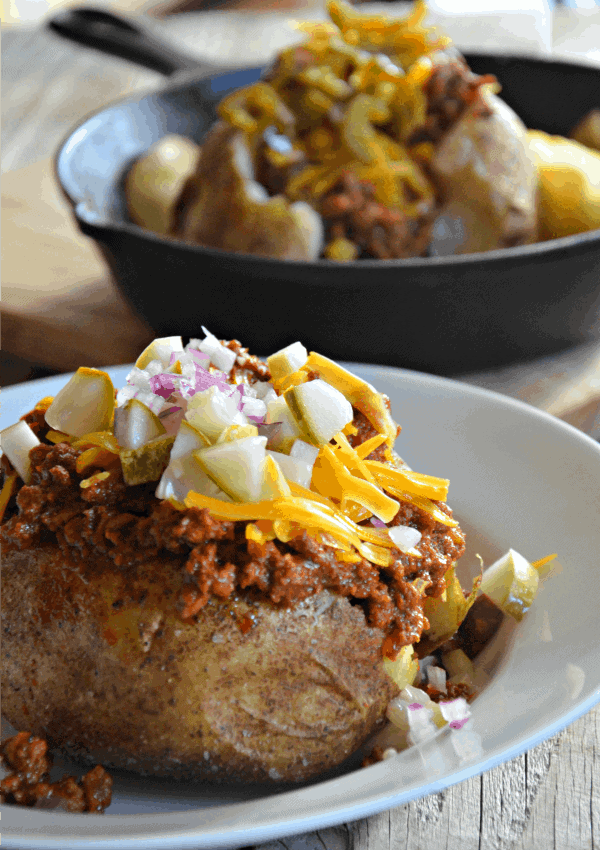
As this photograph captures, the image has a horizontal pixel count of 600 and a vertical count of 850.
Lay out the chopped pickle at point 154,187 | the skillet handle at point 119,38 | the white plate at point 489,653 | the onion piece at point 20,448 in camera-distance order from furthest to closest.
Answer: the skillet handle at point 119,38 < the chopped pickle at point 154,187 < the onion piece at point 20,448 < the white plate at point 489,653

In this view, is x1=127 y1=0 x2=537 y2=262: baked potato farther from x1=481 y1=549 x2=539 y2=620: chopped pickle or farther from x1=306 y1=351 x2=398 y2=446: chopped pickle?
x1=481 y1=549 x2=539 y2=620: chopped pickle

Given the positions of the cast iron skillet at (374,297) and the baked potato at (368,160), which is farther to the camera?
the baked potato at (368,160)

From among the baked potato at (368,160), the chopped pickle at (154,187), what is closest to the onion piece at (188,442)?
the baked potato at (368,160)

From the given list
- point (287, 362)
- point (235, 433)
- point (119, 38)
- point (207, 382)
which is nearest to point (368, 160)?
point (119, 38)

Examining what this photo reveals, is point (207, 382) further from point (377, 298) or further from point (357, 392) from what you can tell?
point (377, 298)

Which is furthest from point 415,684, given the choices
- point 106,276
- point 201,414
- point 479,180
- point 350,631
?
point 106,276

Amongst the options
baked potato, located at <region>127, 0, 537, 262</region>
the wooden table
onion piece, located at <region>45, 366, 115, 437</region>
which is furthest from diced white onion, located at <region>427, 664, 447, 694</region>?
baked potato, located at <region>127, 0, 537, 262</region>

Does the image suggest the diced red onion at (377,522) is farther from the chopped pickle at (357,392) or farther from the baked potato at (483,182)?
the baked potato at (483,182)

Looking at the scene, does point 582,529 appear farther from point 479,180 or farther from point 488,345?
point 479,180
